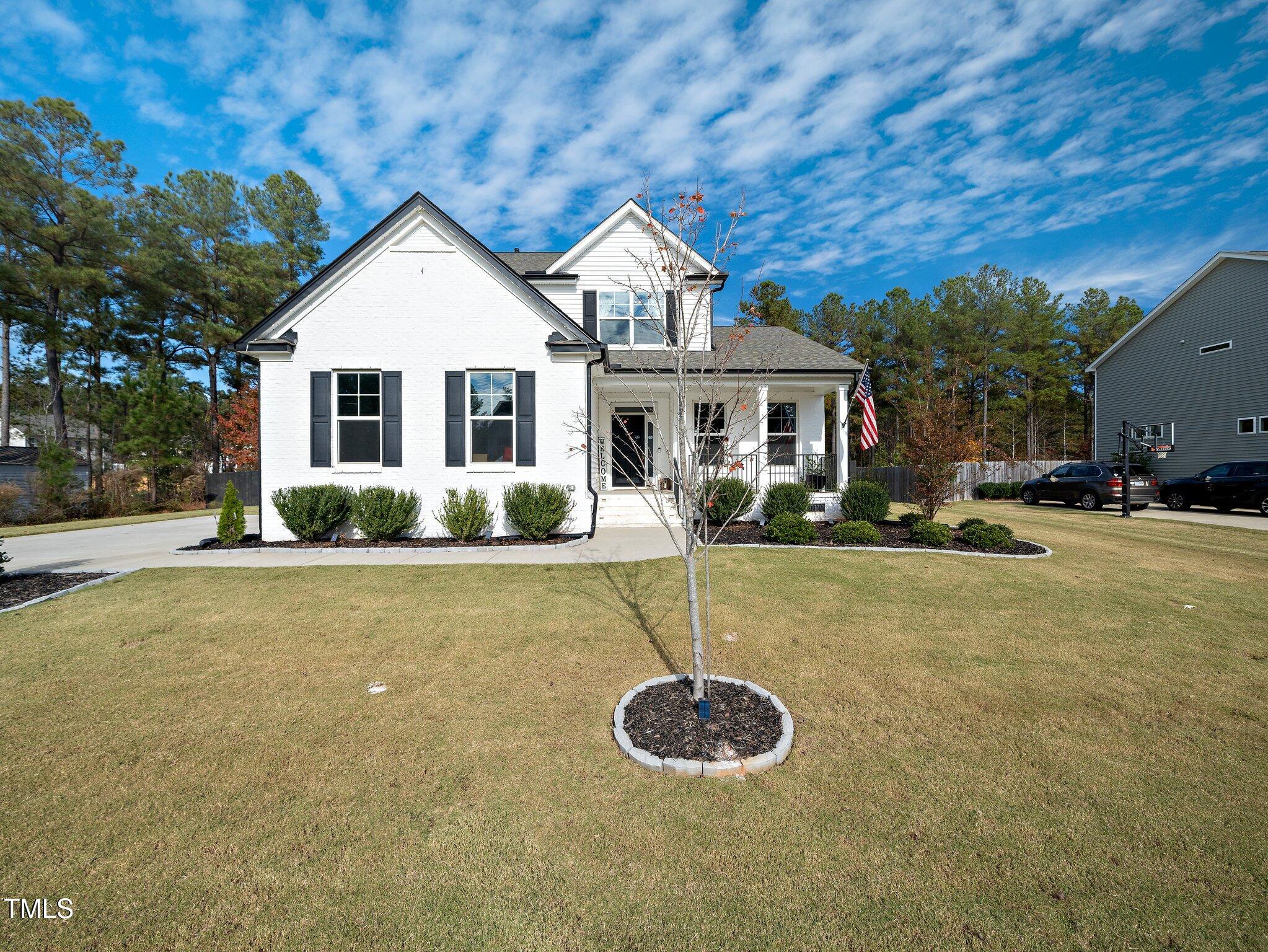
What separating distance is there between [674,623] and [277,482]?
9383 mm

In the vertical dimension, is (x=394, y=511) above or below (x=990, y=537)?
above

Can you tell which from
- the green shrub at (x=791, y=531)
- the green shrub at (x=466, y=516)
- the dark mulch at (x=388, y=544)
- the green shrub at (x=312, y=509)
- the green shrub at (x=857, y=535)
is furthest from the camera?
the green shrub at (x=466, y=516)

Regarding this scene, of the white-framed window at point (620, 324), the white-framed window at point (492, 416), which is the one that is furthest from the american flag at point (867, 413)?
the white-framed window at point (492, 416)

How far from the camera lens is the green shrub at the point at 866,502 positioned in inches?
412

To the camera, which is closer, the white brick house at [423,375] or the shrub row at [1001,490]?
the white brick house at [423,375]

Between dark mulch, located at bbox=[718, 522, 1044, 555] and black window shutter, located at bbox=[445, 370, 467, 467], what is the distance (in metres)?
5.61

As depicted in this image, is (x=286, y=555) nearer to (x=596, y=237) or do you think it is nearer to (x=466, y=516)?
(x=466, y=516)

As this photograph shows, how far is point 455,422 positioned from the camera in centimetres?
1038

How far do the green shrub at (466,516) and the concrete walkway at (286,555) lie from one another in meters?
0.82

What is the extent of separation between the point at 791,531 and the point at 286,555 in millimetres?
9015

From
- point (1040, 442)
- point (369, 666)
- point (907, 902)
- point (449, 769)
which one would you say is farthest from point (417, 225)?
point (1040, 442)

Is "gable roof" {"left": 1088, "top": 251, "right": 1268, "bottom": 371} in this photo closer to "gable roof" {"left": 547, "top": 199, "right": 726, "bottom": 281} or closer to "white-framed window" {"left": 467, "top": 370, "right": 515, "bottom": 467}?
"gable roof" {"left": 547, "top": 199, "right": 726, "bottom": 281}

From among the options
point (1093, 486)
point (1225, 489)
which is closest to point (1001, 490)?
point (1093, 486)

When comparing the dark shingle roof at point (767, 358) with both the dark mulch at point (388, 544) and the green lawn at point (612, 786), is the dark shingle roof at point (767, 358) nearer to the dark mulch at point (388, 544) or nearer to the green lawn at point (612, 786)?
the dark mulch at point (388, 544)
